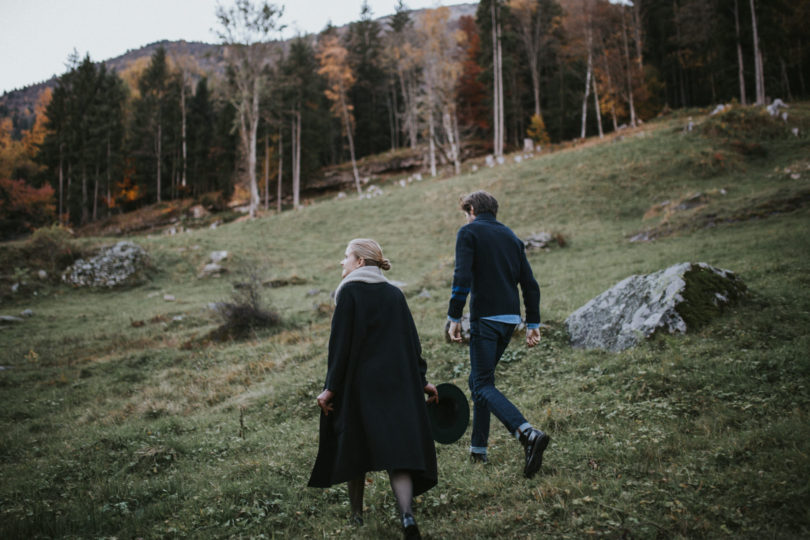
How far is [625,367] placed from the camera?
5449 millimetres

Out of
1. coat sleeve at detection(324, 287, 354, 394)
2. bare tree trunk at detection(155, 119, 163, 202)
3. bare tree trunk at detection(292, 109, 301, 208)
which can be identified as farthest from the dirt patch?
bare tree trunk at detection(155, 119, 163, 202)

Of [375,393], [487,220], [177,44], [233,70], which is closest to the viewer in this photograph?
[375,393]

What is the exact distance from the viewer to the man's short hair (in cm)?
411

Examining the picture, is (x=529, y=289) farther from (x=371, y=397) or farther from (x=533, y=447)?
(x=371, y=397)

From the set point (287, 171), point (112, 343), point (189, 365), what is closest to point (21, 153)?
point (287, 171)

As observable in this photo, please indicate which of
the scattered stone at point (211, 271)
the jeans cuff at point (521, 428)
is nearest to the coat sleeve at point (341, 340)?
the jeans cuff at point (521, 428)

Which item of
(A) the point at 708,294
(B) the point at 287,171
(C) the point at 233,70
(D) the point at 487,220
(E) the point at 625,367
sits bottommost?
(E) the point at 625,367

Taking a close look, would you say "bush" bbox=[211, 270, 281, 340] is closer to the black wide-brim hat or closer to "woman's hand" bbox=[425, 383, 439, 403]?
the black wide-brim hat

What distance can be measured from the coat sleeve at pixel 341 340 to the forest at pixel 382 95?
3105cm

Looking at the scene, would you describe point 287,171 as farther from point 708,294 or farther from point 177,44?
point 708,294

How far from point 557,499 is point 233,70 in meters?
36.6

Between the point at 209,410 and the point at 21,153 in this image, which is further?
the point at 21,153

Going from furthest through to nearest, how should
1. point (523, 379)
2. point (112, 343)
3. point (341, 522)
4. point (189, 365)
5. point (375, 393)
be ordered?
point (112, 343) → point (189, 365) → point (523, 379) → point (341, 522) → point (375, 393)

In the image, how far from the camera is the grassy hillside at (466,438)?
309 cm
